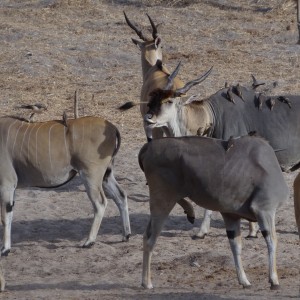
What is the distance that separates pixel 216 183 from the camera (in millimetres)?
7793

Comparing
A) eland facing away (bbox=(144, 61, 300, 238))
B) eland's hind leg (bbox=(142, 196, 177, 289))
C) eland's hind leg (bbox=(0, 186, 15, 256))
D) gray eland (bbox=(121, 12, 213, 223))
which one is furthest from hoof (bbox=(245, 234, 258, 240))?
eland's hind leg (bbox=(0, 186, 15, 256))

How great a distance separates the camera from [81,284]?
324 inches

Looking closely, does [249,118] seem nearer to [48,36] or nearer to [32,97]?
[32,97]

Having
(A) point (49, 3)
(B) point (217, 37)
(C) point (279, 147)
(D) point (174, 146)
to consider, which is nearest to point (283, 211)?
(C) point (279, 147)

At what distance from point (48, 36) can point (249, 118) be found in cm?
833

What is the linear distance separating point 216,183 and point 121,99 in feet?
22.3

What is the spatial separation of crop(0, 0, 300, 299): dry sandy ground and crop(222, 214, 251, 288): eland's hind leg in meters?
0.08

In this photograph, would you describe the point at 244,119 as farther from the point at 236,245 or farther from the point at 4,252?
the point at 4,252

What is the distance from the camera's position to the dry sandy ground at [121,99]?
832cm

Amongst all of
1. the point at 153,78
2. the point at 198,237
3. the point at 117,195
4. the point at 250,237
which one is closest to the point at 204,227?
the point at 198,237

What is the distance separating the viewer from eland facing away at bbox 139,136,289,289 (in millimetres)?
7789

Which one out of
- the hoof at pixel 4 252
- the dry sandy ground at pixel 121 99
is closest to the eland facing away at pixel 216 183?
the dry sandy ground at pixel 121 99

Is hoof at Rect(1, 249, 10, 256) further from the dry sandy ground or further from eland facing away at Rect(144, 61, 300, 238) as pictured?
eland facing away at Rect(144, 61, 300, 238)

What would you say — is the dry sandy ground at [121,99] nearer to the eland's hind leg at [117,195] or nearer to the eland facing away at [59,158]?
the eland's hind leg at [117,195]
